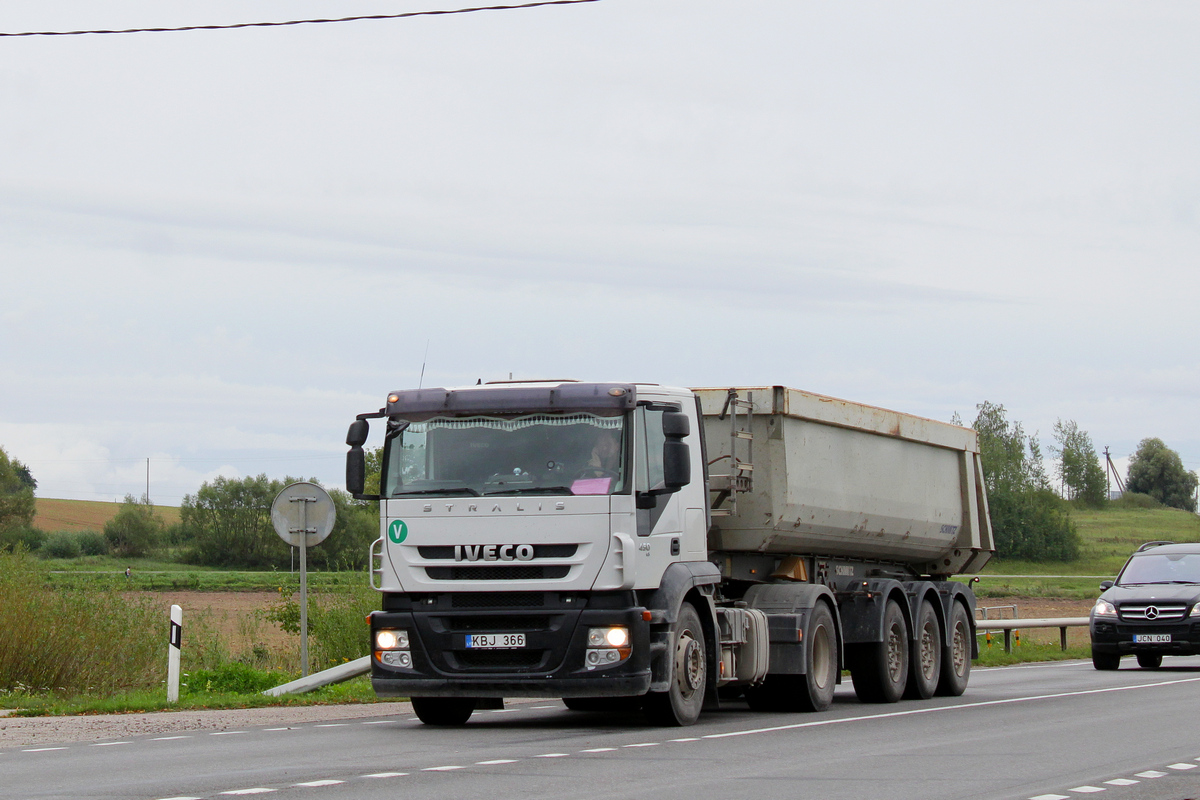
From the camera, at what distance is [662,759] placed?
10.4 metres

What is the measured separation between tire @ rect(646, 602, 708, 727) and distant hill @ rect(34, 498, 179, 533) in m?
103

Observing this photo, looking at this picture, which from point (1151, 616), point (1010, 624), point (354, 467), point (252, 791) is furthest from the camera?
point (1010, 624)

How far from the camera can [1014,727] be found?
13.3 m

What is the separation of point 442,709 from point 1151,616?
1372 cm

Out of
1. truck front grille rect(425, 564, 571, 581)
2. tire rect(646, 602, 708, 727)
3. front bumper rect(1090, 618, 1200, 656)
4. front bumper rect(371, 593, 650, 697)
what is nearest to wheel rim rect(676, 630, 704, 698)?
tire rect(646, 602, 708, 727)

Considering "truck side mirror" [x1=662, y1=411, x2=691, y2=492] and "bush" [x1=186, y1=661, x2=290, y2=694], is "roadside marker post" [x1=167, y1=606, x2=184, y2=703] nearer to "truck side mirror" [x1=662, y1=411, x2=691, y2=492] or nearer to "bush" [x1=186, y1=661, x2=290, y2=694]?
"bush" [x1=186, y1=661, x2=290, y2=694]

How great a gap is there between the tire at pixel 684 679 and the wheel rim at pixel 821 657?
215cm

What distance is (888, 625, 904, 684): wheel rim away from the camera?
16984mm

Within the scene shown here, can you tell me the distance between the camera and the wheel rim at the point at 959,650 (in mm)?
18578

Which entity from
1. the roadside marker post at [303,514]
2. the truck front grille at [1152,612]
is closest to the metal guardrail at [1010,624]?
the truck front grille at [1152,612]

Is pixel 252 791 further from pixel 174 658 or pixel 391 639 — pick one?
pixel 174 658

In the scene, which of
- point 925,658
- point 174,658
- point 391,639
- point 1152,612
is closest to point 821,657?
point 925,658

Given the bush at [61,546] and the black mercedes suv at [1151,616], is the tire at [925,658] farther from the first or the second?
the bush at [61,546]

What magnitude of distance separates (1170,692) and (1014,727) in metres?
5.59
